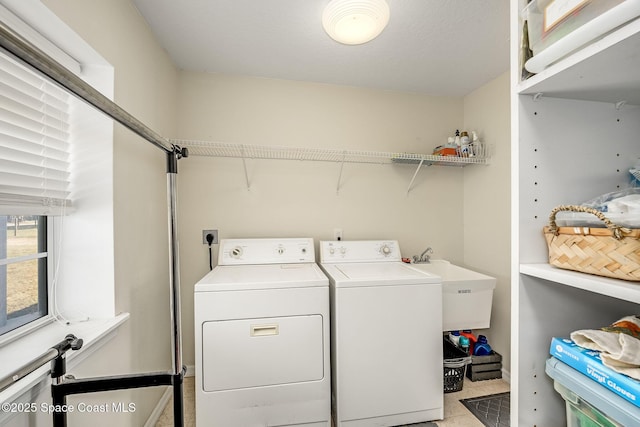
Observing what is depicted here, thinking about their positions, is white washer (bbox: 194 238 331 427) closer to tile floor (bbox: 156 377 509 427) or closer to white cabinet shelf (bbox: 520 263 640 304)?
tile floor (bbox: 156 377 509 427)

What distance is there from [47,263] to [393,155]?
2.20 m

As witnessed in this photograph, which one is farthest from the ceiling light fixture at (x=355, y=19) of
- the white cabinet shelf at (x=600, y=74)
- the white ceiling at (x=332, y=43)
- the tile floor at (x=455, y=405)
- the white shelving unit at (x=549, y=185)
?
the tile floor at (x=455, y=405)

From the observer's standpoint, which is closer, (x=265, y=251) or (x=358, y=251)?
(x=265, y=251)

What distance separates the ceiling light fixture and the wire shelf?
35.5 inches

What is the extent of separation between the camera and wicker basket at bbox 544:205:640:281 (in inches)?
20.2

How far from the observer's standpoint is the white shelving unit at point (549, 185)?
0.67 metres

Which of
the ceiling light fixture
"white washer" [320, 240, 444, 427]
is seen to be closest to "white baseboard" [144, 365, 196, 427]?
"white washer" [320, 240, 444, 427]

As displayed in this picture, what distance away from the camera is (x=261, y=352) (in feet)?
4.78

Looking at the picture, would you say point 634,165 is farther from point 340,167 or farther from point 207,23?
A: point 207,23

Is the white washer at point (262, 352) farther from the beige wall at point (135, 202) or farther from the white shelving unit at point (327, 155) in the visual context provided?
the white shelving unit at point (327, 155)

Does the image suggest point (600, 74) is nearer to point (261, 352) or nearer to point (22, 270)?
point (261, 352)

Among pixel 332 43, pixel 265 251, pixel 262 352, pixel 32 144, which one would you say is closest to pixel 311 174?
pixel 265 251

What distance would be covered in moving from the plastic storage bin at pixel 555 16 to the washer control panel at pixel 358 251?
170 cm

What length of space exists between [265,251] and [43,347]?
4.14 feet
